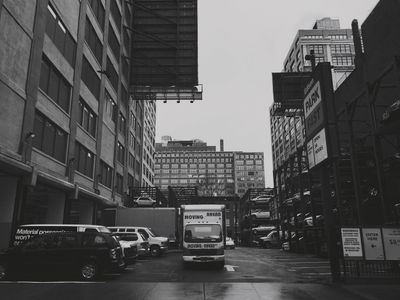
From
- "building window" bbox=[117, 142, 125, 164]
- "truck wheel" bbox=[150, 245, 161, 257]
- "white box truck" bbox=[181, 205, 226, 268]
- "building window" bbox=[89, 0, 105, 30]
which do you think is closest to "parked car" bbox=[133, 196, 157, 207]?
"building window" bbox=[117, 142, 125, 164]

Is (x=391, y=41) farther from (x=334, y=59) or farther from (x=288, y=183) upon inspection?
(x=334, y=59)

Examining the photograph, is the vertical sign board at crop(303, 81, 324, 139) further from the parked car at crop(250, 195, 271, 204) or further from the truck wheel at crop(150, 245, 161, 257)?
the parked car at crop(250, 195, 271, 204)

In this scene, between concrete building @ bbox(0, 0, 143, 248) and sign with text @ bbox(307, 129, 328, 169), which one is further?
concrete building @ bbox(0, 0, 143, 248)

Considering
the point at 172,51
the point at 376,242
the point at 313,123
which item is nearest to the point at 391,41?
the point at 313,123

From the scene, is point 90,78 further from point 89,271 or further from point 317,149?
point 317,149

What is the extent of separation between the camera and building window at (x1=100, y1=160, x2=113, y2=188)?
30.9 m

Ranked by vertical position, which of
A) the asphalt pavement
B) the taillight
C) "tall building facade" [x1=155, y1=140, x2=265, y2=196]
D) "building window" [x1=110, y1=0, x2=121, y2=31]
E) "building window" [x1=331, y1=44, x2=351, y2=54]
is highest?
"building window" [x1=331, y1=44, x2=351, y2=54]

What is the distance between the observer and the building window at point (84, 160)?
2514cm

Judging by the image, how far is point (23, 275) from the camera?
12.9 meters

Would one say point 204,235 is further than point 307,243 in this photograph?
No

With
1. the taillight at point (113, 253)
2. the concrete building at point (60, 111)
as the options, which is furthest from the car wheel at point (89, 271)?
the concrete building at point (60, 111)

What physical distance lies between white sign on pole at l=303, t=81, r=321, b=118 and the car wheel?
954 centimetres

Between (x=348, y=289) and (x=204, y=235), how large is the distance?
738cm

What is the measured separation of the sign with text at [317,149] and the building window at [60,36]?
1611 cm
